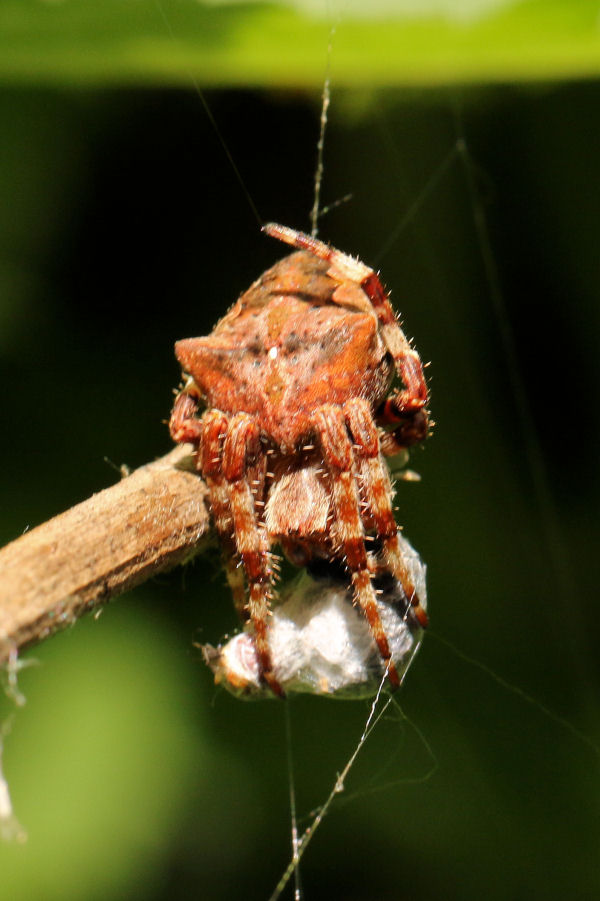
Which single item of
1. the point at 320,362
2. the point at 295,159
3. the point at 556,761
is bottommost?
the point at 556,761

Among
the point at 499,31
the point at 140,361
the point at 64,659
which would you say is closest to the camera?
the point at 499,31

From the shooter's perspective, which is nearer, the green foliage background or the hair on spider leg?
the hair on spider leg

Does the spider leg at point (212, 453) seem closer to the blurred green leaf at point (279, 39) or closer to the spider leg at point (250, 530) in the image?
the spider leg at point (250, 530)

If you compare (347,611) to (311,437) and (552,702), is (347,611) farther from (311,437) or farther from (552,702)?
(552,702)

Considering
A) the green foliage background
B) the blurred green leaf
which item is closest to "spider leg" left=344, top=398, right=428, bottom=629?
the green foliage background

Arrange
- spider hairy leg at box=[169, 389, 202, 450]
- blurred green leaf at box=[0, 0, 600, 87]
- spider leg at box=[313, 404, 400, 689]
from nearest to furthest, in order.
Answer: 1. spider leg at box=[313, 404, 400, 689]
2. spider hairy leg at box=[169, 389, 202, 450]
3. blurred green leaf at box=[0, 0, 600, 87]

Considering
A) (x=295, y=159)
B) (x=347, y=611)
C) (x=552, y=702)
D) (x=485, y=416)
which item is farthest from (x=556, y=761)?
(x=295, y=159)

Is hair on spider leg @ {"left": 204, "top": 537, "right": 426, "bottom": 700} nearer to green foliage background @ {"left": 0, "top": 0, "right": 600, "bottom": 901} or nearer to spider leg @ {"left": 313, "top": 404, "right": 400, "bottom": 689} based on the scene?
spider leg @ {"left": 313, "top": 404, "right": 400, "bottom": 689}
